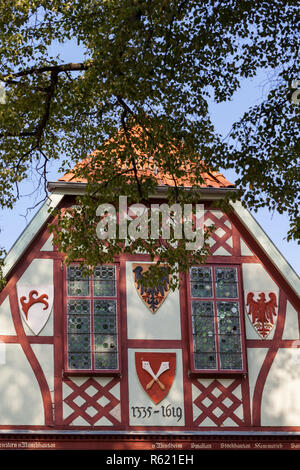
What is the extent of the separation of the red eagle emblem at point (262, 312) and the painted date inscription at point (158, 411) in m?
2.25

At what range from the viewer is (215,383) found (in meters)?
19.9

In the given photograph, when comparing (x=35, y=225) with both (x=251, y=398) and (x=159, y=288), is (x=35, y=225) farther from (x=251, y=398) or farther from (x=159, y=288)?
(x=251, y=398)

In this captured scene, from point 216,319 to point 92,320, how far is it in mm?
2345

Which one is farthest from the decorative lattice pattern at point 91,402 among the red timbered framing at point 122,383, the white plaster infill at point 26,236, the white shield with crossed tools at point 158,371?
the white plaster infill at point 26,236

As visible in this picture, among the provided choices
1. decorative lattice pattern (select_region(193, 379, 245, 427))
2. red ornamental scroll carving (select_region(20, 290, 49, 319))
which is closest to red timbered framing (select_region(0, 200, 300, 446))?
decorative lattice pattern (select_region(193, 379, 245, 427))

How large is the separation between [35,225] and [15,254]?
0.70m

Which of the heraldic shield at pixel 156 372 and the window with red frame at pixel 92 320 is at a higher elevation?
the window with red frame at pixel 92 320

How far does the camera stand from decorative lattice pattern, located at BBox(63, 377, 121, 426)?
63.0ft

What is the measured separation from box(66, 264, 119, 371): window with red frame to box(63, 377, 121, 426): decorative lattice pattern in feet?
0.88

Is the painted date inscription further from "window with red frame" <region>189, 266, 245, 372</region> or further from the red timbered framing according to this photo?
"window with red frame" <region>189, 266, 245, 372</region>

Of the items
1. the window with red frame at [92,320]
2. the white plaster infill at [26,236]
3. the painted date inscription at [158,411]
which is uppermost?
the white plaster infill at [26,236]

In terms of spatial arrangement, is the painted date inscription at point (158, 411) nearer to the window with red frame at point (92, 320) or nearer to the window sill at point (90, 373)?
the window sill at point (90, 373)

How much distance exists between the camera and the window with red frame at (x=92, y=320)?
19500 mm
